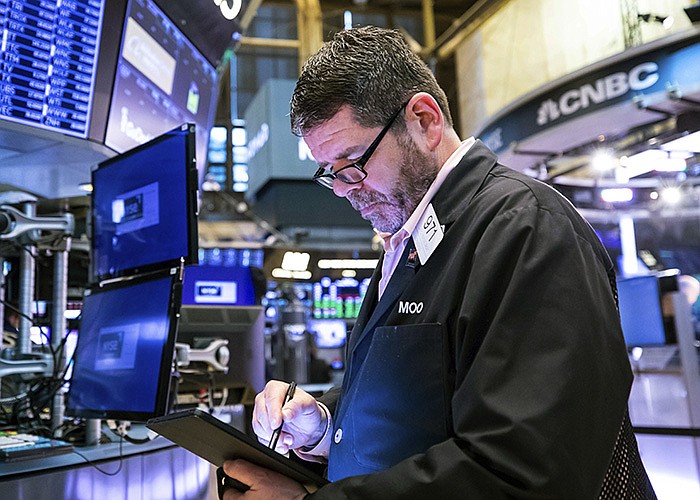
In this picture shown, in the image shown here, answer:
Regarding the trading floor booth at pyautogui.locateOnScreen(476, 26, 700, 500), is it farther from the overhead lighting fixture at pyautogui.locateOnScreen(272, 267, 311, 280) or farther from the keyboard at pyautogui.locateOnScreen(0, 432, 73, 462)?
the keyboard at pyautogui.locateOnScreen(0, 432, 73, 462)

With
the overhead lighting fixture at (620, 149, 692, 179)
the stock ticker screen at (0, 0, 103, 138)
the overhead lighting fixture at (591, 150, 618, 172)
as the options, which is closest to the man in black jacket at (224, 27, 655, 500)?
the stock ticker screen at (0, 0, 103, 138)

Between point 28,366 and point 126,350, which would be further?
point 28,366

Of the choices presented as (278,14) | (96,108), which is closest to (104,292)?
(96,108)

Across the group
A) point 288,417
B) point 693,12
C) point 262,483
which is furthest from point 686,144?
point 262,483

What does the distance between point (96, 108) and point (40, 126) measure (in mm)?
304

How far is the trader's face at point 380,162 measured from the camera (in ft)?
4.06

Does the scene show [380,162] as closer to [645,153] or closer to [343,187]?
[343,187]

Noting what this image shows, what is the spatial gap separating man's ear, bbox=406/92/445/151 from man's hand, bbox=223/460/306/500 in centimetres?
63

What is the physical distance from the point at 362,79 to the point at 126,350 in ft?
3.74

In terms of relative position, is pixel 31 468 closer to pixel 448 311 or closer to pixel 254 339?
pixel 448 311

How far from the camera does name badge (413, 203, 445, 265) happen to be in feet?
3.80

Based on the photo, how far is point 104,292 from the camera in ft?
6.97

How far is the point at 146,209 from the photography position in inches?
79.0

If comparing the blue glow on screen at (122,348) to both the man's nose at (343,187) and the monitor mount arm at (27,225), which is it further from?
the man's nose at (343,187)
